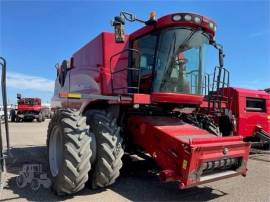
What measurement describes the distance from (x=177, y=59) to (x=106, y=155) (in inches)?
88.9

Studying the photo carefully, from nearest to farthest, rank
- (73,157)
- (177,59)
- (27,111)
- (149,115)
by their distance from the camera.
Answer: (73,157)
(177,59)
(149,115)
(27,111)

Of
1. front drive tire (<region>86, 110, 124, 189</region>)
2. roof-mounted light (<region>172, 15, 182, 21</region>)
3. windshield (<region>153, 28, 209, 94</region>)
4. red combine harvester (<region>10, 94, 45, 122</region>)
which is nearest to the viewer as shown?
front drive tire (<region>86, 110, 124, 189</region>)

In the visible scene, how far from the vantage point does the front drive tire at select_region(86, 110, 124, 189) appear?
5.50 m

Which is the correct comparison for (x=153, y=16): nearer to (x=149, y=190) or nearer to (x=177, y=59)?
(x=177, y=59)

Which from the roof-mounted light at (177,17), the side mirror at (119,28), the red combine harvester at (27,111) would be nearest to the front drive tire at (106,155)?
the side mirror at (119,28)

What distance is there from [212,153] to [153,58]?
84.0 inches

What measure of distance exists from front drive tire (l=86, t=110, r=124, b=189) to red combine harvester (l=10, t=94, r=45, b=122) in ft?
90.4

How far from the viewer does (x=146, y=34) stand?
21.7 ft

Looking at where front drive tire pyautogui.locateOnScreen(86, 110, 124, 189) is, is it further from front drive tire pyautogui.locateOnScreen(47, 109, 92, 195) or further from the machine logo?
the machine logo

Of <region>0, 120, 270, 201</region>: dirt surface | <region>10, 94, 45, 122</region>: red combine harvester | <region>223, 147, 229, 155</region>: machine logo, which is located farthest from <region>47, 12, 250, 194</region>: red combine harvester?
<region>10, 94, 45, 122</region>: red combine harvester

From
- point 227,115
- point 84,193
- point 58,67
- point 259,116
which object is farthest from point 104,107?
point 259,116

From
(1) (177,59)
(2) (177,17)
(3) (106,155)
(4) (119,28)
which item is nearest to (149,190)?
(3) (106,155)

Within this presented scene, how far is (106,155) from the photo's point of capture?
551cm

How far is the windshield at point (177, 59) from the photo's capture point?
6195 mm
